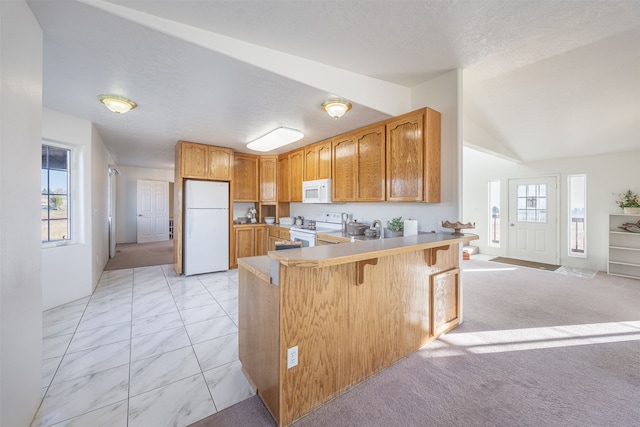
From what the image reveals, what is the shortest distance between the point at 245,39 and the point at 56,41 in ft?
4.11

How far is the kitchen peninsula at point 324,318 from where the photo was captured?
1.49 m

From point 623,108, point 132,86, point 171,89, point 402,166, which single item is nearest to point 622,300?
point 623,108

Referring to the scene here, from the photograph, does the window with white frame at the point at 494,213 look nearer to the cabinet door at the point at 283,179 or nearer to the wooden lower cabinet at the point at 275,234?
the cabinet door at the point at 283,179

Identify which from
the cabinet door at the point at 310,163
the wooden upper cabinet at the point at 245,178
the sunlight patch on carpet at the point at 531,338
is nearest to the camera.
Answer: the sunlight patch on carpet at the point at 531,338

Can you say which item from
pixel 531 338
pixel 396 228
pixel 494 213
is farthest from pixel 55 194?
pixel 494 213

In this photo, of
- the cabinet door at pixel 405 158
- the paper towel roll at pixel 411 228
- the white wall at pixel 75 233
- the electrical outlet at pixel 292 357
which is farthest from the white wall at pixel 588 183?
the white wall at pixel 75 233

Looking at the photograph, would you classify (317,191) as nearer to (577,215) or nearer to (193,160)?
(193,160)

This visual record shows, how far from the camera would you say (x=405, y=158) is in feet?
9.57

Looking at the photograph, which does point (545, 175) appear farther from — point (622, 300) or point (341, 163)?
point (341, 163)

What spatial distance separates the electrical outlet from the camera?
1.50 metres

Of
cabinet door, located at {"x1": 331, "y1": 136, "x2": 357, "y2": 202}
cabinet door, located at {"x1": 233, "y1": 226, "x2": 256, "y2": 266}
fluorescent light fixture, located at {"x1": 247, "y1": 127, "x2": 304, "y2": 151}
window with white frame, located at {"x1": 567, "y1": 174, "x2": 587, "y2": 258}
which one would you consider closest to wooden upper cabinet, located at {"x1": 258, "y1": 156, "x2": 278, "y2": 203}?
cabinet door, located at {"x1": 233, "y1": 226, "x2": 256, "y2": 266}

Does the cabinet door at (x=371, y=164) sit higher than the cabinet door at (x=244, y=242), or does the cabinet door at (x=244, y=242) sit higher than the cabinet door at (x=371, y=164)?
the cabinet door at (x=371, y=164)

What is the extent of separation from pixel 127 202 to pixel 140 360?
7538 millimetres

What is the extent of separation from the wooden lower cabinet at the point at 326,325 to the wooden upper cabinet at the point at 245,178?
12.0ft
